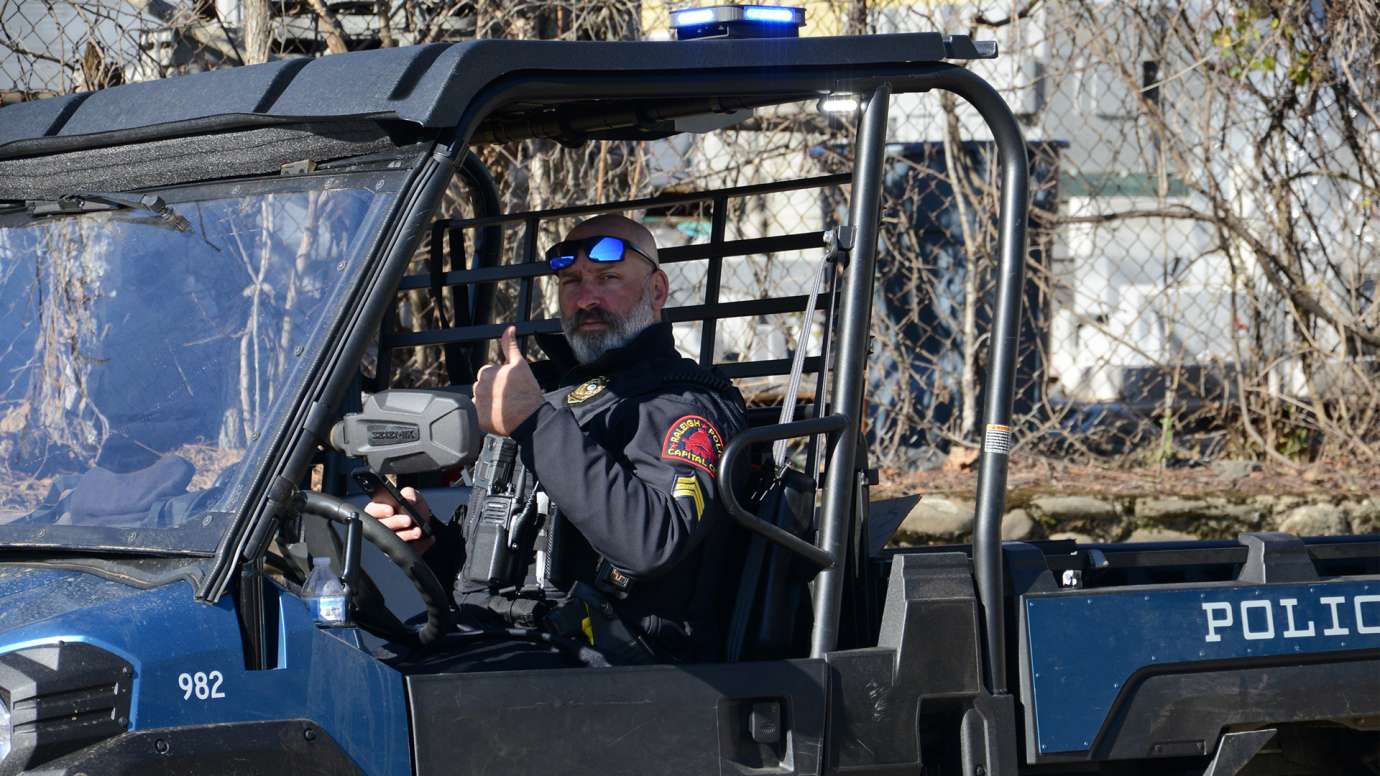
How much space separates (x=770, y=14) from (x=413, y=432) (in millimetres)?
1105

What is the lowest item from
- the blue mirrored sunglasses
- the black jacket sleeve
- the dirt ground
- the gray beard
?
the dirt ground

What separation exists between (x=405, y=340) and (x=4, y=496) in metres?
1.12

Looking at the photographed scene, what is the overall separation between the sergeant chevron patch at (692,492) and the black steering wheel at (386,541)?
1.48 feet

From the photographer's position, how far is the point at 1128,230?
6797 mm

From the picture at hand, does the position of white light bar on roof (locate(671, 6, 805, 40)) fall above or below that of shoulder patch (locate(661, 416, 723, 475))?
above

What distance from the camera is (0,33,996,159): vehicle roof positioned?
2529mm

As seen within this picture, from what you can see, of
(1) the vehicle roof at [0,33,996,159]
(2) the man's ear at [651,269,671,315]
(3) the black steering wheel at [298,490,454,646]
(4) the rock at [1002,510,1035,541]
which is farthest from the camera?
(4) the rock at [1002,510,1035,541]

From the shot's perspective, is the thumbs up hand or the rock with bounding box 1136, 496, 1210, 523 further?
the rock with bounding box 1136, 496, 1210, 523

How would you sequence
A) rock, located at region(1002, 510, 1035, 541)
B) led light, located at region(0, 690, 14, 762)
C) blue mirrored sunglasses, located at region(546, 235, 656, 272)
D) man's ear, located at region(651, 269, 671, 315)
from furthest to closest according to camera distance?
rock, located at region(1002, 510, 1035, 541) → man's ear, located at region(651, 269, 671, 315) → blue mirrored sunglasses, located at region(546, 235, 656, 272) → led light, located at region(0, 690, 14, 762)

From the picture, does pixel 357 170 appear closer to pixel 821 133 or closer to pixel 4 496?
pixel 4 496

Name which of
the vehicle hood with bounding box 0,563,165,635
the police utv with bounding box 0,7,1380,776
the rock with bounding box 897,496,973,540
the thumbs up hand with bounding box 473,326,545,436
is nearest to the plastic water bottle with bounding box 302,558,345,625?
the police utv with bounding box 0,7,1380,776

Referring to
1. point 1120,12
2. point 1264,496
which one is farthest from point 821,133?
point 1264,496

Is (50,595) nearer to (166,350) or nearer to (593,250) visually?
(166,350)

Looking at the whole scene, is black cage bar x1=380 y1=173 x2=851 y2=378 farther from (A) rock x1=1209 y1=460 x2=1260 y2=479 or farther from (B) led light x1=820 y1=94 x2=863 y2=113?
(A) rock x1=1209 y1=460 x2=1260 y2=479
